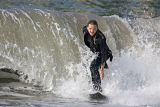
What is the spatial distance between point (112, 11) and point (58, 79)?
7.89 metres

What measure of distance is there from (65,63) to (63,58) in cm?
12

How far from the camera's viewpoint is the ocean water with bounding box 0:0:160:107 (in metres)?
7.57

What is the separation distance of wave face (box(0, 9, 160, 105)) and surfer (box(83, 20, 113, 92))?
0.17 metres

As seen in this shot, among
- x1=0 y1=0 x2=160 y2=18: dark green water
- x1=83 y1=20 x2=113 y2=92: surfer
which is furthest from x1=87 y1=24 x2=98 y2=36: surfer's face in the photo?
x1=0 y1=0 x2=160 y2=18: dark green water

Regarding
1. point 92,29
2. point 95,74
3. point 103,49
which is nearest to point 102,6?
point 95,74

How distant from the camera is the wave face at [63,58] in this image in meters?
8.47

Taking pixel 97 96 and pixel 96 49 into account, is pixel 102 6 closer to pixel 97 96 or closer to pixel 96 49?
pixel 96 49

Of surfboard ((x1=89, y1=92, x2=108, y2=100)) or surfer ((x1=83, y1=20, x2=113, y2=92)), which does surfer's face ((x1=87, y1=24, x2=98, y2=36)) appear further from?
surfboard ((x1=89, y1=92, x2=108, y2=100))

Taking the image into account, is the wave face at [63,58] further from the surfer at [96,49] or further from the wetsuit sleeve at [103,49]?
the wetsuit sleeve at [103,49]

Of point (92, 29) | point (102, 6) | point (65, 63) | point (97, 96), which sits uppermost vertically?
point (102, 6)

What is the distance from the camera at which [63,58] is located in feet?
30.8

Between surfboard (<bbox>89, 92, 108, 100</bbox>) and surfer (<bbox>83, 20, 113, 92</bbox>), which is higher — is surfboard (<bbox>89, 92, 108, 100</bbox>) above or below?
below

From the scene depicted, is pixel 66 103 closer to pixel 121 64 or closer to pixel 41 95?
pixel 41 95

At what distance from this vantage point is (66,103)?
6637mm
